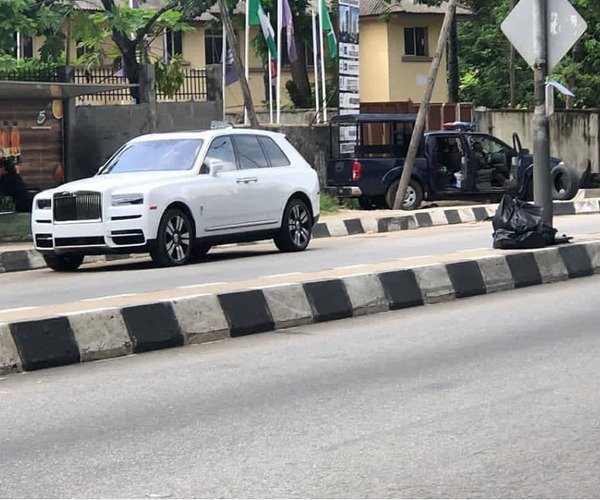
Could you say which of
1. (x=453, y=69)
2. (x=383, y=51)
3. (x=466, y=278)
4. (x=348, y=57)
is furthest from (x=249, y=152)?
(x=383, y=51)

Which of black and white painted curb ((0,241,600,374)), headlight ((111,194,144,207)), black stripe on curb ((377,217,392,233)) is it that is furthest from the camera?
black stripe on curb ((377,217,392,233))

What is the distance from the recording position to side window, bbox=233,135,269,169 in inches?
728

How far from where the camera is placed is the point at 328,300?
1223cm

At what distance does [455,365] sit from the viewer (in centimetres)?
954

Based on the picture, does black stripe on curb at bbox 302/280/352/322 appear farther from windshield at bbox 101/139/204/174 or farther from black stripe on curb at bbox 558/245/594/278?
windshield at bbox 101/139/204/174

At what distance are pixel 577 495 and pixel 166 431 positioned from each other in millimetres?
2336

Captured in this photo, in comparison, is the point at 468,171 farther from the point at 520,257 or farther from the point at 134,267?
the point at 520,257

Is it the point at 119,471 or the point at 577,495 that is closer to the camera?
the point at 577,495

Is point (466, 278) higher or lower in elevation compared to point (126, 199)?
lower

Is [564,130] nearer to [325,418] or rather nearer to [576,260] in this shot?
[576,260]

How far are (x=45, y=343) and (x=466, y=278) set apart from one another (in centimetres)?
519

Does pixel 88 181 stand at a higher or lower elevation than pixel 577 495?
higher

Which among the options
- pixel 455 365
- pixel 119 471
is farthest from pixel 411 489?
Result: pixel 455 365

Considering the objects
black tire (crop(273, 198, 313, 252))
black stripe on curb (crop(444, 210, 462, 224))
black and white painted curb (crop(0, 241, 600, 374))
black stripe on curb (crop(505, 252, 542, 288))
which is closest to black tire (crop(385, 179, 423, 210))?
black stripe on curb (crop(444, 210, 462, 224))
